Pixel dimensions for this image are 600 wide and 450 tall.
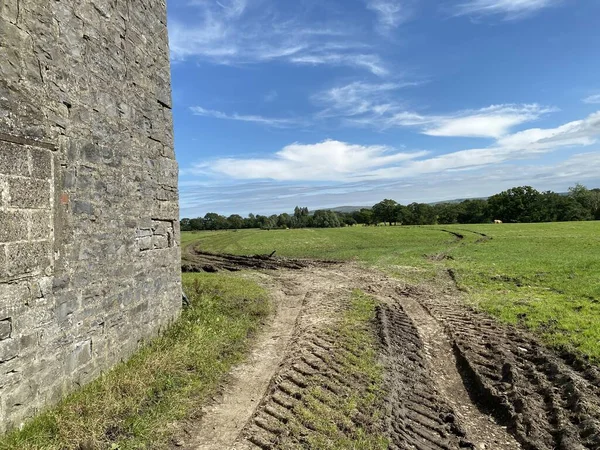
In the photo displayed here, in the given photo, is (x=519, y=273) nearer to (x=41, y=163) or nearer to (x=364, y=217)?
(x=41, y=163)

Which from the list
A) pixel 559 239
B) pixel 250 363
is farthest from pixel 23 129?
pixel 559 239

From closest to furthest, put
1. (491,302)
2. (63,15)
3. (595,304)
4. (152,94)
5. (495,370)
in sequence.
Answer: (63,15)
(495,370)
(152,94)
(595,304)
(491,302)

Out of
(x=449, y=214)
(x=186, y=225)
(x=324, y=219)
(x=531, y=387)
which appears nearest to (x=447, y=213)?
(x=449, y=214)

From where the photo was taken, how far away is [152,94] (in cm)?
769

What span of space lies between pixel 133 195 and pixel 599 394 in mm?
7970

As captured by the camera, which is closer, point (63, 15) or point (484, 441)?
point (484, 441)

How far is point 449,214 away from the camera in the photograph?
9562 cm

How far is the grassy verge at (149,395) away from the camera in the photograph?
14.0 feet

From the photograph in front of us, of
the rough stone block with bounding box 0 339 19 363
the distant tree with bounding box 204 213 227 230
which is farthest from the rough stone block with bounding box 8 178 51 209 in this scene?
the distant tree with bounding box 204 213 227 230

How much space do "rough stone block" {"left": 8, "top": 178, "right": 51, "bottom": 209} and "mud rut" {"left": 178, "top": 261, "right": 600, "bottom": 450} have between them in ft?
10.8

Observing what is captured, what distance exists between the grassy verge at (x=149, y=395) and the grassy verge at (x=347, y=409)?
→ 1.52m

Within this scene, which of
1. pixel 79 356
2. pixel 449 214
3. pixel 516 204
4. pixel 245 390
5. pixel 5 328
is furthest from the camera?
pixel 449 214

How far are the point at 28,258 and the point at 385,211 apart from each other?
322 feet

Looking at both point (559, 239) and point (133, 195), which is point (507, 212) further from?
point (133, 195)
